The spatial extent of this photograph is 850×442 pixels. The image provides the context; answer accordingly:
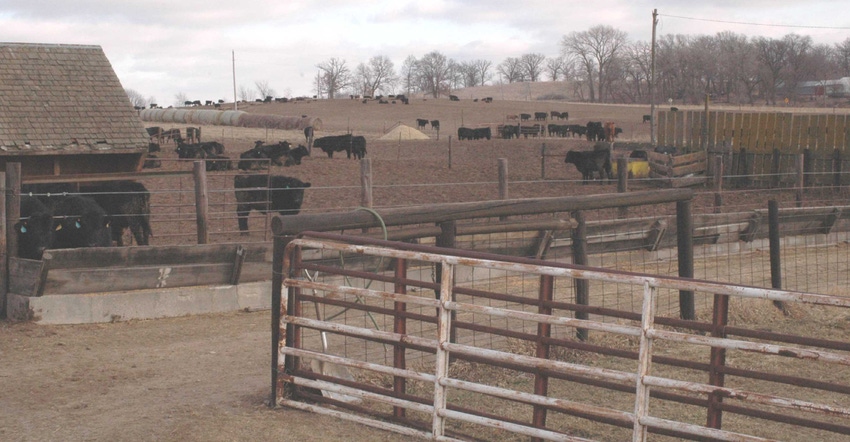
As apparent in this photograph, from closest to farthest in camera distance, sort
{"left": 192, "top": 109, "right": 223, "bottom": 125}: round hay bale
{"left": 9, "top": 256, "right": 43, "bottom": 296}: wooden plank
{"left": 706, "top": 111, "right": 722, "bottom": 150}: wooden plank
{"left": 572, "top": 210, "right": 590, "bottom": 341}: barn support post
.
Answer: {"left": 572, "top": 210, "right": 590, "bottom": 341}: barn support post < {"left": 9, "top": 256, "right": 43, "bottom": 296}: wooden plank < {"left": 706, "top": 111, "right": 722, "bottom": 150}: wooden plank < {"left": 192, "top": 109, "right": 223, "bottom": 125}: round hay bale

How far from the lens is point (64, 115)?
19359 millimetres

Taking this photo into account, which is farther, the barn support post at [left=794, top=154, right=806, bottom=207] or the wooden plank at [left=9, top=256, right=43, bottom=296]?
the barn support post at [left=794, top=154, right=806, bottom=207]

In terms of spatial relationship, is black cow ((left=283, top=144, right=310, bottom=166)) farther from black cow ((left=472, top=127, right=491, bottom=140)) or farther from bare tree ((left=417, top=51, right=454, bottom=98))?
bare tree ((left=417, top=51, right=454, bottom=98))

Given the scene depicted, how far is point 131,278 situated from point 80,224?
244 centimetres

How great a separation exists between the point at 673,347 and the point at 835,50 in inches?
5822

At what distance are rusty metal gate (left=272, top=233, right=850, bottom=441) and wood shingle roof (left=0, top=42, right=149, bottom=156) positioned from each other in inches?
490

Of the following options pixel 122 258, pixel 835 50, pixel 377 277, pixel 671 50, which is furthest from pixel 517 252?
pixel 835 50

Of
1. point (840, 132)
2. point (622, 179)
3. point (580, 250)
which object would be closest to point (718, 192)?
point (622, 179)

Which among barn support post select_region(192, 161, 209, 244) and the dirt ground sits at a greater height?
barn support post select_region(192, 161, 209, 244)

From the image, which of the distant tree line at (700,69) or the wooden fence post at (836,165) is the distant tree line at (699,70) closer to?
the distant tree line at (700,69)

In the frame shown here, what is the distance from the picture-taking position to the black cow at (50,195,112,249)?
465 inches

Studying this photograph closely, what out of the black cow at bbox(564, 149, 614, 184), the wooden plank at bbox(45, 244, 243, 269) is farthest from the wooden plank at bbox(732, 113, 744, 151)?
the wooden plank at bbox(45, 244, 243, 269)

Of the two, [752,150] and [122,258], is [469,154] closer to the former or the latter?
[752,150]

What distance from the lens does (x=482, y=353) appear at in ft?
17.0
